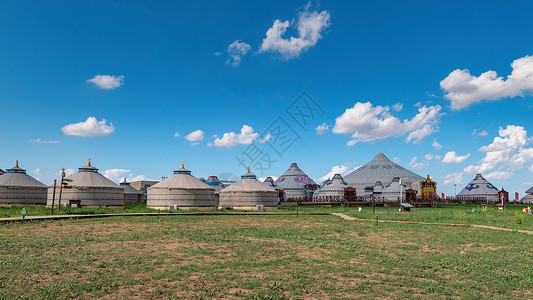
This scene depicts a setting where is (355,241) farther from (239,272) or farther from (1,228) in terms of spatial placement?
(1,228)

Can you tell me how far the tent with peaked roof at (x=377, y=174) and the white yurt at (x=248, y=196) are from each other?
258ft

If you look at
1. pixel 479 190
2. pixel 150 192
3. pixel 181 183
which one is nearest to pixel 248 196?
pixel 181 183

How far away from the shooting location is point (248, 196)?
219 ft

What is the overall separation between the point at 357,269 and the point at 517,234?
60.7 feet

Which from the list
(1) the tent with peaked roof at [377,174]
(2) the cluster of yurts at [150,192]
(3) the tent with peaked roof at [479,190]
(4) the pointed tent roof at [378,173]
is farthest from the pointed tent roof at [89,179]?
(3) the tent with peaked roof at [479,190]

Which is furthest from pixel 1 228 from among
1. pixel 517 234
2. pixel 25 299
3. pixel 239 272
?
pixel 517 234

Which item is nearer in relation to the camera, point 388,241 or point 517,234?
point 388,241

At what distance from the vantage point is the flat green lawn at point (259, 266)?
11.6 m

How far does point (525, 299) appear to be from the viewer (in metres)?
11.2

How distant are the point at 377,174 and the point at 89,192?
403ft

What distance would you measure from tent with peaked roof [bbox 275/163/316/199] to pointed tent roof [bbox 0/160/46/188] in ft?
289

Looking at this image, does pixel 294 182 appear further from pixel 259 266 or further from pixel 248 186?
pixel 259 266

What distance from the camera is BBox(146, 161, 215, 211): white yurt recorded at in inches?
2251

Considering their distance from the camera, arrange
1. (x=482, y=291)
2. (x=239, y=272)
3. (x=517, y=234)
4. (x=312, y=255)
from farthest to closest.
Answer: (x=517, y=234), (x=312, y=255), (x=239, y=272), (x=482, y=291)
